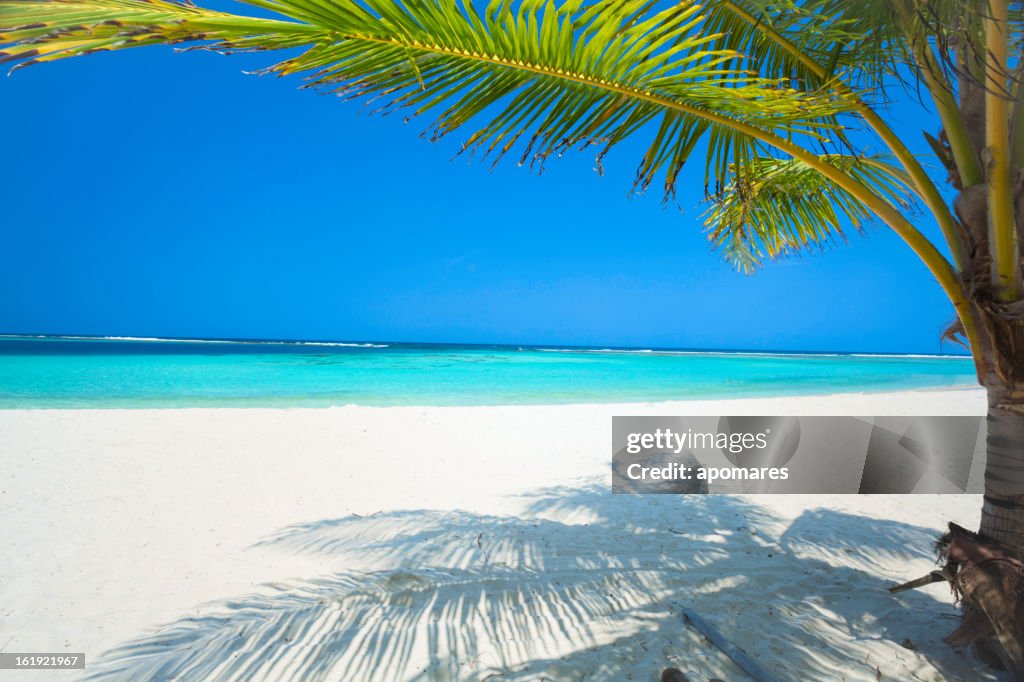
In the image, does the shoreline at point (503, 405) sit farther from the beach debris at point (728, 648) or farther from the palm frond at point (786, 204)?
the beach debris at point (728, 648)

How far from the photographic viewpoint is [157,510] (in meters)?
4.00

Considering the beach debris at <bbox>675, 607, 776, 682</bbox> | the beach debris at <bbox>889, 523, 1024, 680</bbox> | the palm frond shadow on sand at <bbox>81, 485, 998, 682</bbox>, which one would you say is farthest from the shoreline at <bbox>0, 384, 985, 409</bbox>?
the beach debris at <bbox>889, 523, 1024, 680</bbox>

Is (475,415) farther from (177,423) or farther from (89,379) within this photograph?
(89,379)

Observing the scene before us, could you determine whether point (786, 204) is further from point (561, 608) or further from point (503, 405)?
point (503, 405)

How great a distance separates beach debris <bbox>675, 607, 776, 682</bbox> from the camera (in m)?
2.01

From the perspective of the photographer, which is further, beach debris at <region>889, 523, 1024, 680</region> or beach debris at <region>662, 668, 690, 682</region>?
beach debris at <region>662, 668, 690, 682</region>

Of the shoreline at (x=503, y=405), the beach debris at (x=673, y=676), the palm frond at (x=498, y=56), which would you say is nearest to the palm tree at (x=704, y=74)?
the palm frond at (x=498, y=56)

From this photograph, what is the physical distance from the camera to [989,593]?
1.92m

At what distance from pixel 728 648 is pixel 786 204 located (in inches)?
118

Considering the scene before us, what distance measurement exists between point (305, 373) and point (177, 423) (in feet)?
43.2

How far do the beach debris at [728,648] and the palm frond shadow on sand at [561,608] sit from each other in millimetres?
41

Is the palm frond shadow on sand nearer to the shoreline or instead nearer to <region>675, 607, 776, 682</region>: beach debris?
<region>675, 607, 776, 682</region>: beach debris

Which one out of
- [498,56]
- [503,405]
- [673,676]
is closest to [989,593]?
[673,676]

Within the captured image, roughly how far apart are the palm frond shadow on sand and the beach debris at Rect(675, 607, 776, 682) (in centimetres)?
4
